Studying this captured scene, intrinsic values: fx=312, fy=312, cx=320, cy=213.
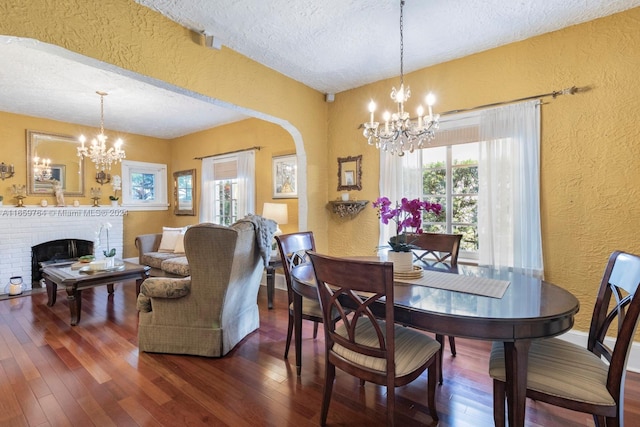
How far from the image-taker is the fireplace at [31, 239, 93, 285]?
15.9 ft

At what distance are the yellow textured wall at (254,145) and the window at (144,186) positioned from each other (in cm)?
59

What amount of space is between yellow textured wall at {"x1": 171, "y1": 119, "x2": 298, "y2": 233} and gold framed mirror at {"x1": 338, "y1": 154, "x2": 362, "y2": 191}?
0.88 meters

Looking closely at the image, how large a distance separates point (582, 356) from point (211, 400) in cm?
202

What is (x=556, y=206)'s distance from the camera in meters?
2.66

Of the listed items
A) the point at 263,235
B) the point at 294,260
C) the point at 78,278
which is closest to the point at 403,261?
the point at 294,260

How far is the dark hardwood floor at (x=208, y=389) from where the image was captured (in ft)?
5.77

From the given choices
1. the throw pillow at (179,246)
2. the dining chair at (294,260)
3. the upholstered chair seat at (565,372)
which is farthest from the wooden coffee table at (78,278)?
the upholstered chair seat at (565,372)

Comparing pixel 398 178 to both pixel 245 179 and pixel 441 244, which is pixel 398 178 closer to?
pixel 441 244

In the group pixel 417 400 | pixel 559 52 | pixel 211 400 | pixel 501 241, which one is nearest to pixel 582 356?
pixel 417 400

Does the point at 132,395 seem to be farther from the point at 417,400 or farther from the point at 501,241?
the point at 501,241

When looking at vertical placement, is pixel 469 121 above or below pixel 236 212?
above

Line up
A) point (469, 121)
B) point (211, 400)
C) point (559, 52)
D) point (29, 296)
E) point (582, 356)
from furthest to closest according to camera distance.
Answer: point (29, 296)
point (469, 121)
point (559, 52)
point (211, 400)
point (582, 356)

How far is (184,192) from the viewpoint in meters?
6.34

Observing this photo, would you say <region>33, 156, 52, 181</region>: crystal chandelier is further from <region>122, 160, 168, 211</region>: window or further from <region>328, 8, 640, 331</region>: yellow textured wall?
<region>328, 8, 640, 331</region>: yellow textured wall
